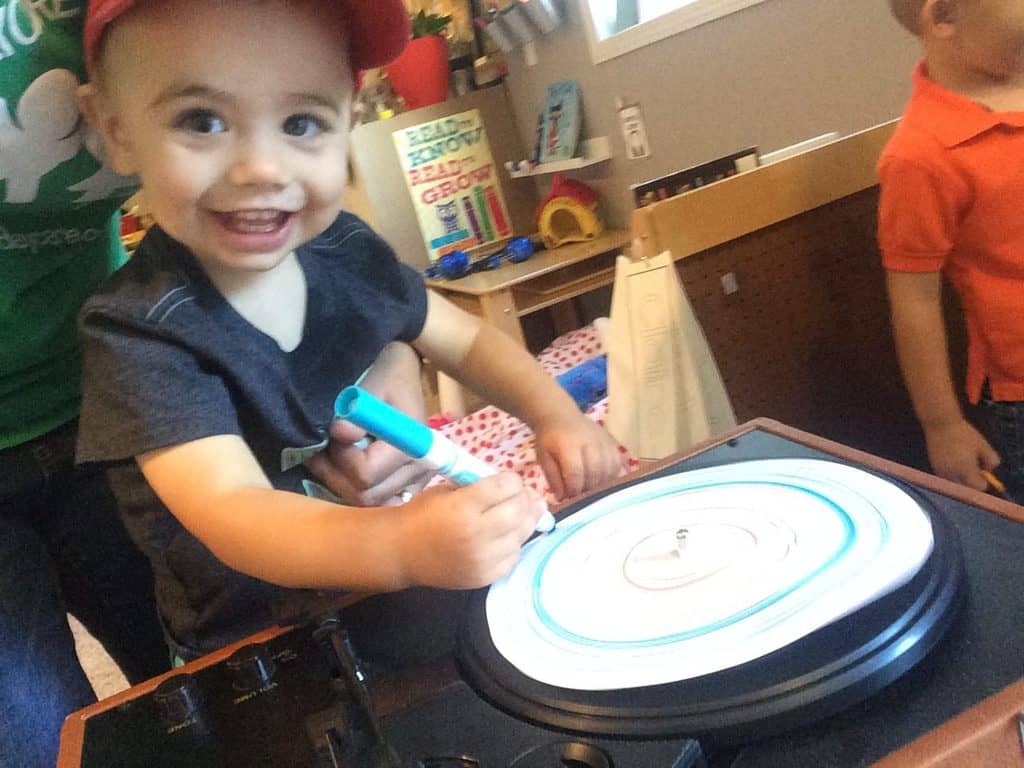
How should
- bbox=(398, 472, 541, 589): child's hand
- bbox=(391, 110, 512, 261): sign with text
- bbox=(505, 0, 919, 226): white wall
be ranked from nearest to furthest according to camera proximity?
bbox=(398, 472, 541, 589): child's hand < bbox=(505, 0, 919, 226): white wall < bbox=(391, 110, 512, 261): sign with text

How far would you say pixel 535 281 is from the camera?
7.10 ft

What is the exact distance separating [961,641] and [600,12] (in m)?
1.98

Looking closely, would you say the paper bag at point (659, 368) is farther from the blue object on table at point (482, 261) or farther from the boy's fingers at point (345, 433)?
the blue object on table at point (482, 261)

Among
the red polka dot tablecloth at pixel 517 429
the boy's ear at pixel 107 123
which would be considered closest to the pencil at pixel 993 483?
the red polka dot tablecloth at pixel 517 429

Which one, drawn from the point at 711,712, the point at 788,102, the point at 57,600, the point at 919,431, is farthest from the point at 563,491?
the point at 788,102

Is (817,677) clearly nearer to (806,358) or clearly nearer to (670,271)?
(670,271)

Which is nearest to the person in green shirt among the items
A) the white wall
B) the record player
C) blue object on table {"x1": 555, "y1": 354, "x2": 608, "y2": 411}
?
the record player

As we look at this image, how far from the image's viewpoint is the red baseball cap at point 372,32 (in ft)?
1.93

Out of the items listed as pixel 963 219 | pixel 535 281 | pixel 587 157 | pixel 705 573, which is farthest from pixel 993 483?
pixel 587 157

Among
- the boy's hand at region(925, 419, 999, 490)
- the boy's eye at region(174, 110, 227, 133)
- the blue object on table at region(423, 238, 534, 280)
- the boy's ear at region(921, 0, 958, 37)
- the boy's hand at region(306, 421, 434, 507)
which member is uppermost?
the boy's eye at region(174, 110, 227, 133)

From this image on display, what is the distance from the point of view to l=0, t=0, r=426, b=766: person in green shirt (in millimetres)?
600

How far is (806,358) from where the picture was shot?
1072 millimetres

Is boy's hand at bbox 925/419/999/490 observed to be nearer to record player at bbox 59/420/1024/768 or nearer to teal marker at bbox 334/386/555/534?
record player at bbox 59/420/1024/768

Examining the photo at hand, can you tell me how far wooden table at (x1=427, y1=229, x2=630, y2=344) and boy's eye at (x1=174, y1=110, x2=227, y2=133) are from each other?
1.52 meters
